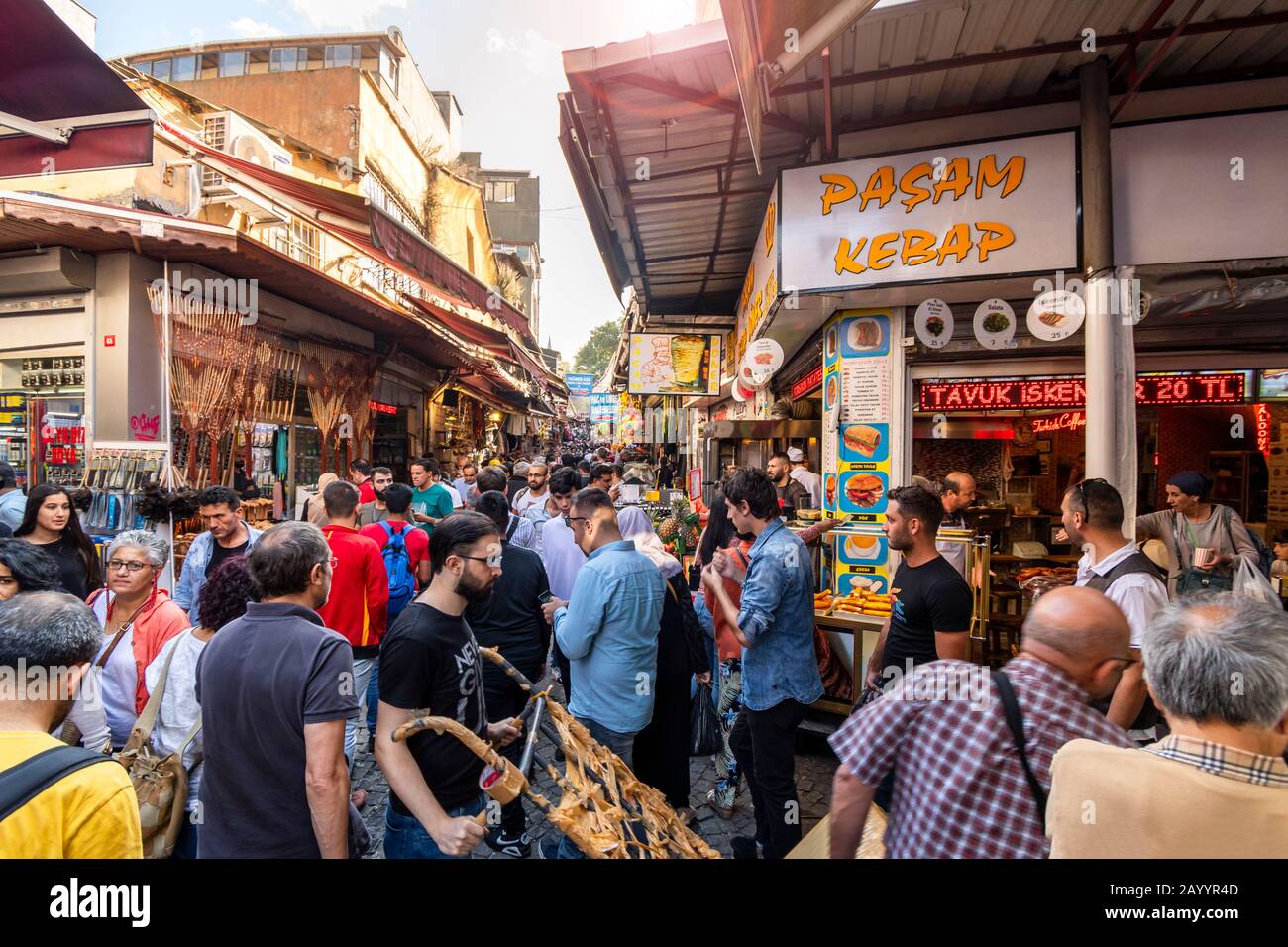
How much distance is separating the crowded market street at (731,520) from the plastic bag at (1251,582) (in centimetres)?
18

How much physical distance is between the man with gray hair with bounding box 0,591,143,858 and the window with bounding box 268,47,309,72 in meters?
16.8

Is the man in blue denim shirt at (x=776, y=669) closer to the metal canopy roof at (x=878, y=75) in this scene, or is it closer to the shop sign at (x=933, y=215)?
the metal canopy roof at (x=878, y=75)

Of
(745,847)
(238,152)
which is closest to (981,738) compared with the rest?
(745,847)

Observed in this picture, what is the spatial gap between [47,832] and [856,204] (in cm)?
601

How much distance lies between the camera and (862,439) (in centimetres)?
599

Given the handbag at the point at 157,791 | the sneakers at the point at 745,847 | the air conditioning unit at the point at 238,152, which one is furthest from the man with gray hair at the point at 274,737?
the air conditioning unit at the point at 238,152

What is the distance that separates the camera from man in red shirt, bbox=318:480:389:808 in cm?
395

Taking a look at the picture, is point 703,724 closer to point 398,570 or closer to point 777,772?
point 777,772

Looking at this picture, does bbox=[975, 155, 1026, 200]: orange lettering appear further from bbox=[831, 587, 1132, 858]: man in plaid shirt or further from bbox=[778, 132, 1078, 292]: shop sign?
bbox=[831, 587, 1132, 858]: man in plaid shirt

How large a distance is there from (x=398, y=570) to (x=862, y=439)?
4.42m

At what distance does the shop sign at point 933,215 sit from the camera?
16.0 feet

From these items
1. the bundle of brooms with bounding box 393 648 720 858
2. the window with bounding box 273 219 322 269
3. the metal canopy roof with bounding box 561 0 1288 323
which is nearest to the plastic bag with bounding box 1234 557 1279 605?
the metal canopy roof with bounding box 561 0 1288 323

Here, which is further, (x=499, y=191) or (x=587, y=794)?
(x=499, y=191)
